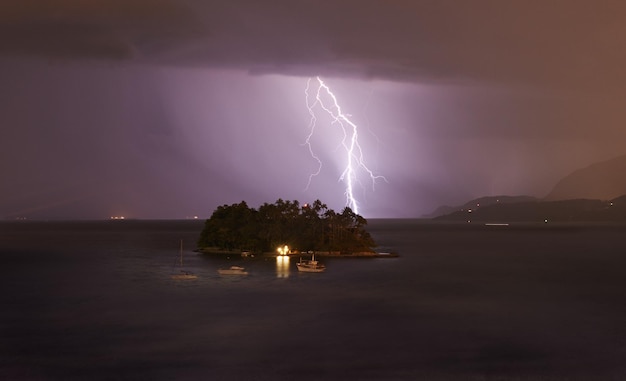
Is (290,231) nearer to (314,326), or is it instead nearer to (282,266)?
(282,266)

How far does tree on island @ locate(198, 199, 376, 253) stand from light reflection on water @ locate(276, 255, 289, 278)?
11.7 m

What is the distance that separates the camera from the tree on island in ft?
490

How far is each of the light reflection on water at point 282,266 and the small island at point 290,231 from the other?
36.5ft

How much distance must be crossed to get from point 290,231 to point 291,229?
1.33 meters

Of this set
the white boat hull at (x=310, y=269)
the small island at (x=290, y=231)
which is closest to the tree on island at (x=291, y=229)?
the small island at (x=290, y=231)

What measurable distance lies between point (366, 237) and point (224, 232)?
35.3 m

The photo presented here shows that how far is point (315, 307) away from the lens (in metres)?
65.9

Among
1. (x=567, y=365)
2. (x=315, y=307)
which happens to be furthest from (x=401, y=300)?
(x=567, y=365)

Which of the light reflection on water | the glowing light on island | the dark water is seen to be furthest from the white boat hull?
the glowing light on island

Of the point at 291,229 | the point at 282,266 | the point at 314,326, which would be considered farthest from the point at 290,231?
the point at 314,326

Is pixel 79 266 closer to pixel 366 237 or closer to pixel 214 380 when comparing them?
pixel 366 237

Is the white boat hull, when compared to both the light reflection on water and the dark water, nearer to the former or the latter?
the dark water

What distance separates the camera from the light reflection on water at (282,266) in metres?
100

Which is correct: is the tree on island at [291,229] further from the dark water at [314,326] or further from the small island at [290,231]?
the dark water at [314,326]
